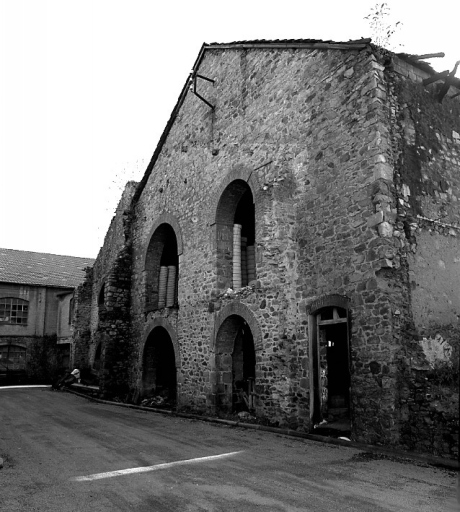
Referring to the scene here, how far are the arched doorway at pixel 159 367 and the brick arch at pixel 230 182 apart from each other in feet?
14.3

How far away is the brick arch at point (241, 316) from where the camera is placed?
9820 millimetres

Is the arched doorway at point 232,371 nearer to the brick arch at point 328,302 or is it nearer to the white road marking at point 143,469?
the brick arch at point 328,302

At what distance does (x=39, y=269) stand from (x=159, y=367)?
19.1 meters

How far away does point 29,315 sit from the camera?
1141 inches

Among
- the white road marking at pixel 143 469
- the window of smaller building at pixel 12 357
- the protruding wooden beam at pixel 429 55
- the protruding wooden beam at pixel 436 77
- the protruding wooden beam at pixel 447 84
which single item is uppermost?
the protruding wooden beam at pixel 429 55

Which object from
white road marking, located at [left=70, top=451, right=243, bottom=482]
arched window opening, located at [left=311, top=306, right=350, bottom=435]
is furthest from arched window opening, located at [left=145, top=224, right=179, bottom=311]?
white road marking, located at [left=70, top=451, right=243, bottom=482]

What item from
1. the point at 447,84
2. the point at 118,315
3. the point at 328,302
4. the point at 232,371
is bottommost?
the point at 232,371

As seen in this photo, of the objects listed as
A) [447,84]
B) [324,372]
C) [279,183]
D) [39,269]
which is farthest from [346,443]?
[39,269]

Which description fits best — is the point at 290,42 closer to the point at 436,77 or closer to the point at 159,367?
the point at 436,77

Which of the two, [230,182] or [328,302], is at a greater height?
[230,182]

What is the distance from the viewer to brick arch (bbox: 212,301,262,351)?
32.2 feet

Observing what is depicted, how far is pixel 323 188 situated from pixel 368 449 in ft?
14.7

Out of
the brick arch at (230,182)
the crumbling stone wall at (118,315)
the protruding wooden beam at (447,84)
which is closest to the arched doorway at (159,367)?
the crumbling stone wall at (118,315)

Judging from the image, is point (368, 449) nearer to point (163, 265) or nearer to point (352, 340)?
point (352, 340)
